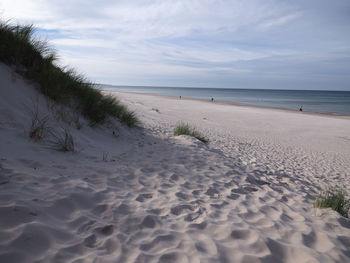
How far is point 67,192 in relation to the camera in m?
2.75

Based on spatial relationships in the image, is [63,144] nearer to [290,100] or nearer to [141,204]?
[141,204]

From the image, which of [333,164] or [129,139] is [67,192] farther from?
[333,164]

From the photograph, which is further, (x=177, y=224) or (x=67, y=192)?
(x=67, y=192)

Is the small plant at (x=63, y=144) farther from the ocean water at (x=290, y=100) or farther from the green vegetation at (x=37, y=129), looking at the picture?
the ocean water at (x=290, y=100)

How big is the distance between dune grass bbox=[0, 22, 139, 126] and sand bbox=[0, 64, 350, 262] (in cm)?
35

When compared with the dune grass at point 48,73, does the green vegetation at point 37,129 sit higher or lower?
lower

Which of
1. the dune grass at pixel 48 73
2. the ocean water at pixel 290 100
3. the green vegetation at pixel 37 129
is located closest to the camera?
the green vegetation at pixel 37 129

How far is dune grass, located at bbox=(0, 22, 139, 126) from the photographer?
5.33 metres

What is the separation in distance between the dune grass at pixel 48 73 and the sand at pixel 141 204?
35 cm

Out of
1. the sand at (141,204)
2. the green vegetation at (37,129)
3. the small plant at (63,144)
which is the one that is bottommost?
the sand at (141,204)

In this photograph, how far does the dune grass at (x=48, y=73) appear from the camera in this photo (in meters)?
5.33

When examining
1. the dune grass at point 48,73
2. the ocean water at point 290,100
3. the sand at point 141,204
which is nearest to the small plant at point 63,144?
the sand at point 141,204

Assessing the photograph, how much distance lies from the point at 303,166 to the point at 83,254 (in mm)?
6328

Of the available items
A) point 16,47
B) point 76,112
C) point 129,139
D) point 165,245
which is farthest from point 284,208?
point 16,47
